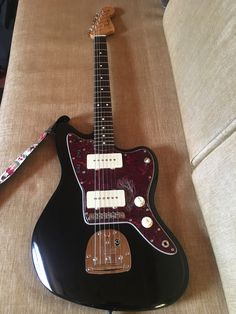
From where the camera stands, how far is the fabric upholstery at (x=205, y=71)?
0.72m

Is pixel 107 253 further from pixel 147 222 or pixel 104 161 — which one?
pixel 104 161

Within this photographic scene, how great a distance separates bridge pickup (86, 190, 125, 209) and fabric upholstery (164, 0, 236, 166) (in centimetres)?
23

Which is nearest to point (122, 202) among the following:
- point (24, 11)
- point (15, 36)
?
point (15, 36)

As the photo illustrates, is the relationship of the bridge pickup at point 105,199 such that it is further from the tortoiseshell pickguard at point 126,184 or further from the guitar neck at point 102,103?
the guitar neck at point 102,103

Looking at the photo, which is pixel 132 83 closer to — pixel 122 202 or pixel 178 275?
pixel 122 202

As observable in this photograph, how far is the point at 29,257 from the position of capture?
0.67 m

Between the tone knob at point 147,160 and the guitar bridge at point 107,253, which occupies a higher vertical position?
the tone knob at point 147,160

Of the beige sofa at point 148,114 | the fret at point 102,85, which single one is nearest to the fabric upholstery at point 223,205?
the beige sofa at point 148,114

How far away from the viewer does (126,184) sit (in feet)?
2.44

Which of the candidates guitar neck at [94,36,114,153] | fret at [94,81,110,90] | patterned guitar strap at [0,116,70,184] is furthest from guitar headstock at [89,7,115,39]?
patterned guitar strap at [0,116,70,184]

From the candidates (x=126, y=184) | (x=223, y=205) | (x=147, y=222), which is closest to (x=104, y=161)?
(x=126, y=184)

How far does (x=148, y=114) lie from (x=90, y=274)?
516 mm

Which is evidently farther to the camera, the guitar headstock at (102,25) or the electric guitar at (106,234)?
the guitar headstock at (102,25)

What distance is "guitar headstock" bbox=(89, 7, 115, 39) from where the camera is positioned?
1.08 metres
